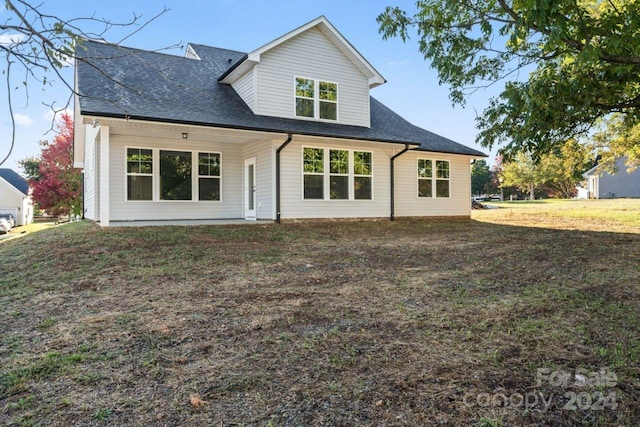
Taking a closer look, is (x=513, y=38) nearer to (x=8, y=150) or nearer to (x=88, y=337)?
(x=8, y=150)

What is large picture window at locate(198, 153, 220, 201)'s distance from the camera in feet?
41.3

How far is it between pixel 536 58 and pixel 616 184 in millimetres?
42844

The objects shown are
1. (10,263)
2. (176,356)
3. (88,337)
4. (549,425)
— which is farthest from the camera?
(10,263)

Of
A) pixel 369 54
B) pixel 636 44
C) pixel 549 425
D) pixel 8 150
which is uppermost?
pixel 369 54

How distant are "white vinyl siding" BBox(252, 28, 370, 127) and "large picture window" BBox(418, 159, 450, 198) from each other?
109 inches

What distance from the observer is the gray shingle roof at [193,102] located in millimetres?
10023

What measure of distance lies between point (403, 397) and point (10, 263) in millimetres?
7525

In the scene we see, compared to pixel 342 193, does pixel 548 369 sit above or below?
below

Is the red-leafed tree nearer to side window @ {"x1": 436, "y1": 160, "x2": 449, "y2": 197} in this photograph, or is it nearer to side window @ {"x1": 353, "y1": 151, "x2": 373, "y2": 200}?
side window @ {"x1": 353, "y1": 151, "x2": 373, "y2": 200}

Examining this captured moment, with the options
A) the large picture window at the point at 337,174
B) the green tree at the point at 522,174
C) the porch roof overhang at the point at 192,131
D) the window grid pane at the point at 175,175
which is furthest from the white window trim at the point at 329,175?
the green tree at the point at 522,174

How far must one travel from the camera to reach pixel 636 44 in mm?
4949

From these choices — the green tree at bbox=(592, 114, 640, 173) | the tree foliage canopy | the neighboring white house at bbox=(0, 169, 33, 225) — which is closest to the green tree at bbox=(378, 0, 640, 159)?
the tree foliage canopy

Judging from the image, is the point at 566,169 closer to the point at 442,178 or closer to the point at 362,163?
the point at 442,178

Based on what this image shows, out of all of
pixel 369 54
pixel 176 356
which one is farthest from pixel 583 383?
pixel 369 54
